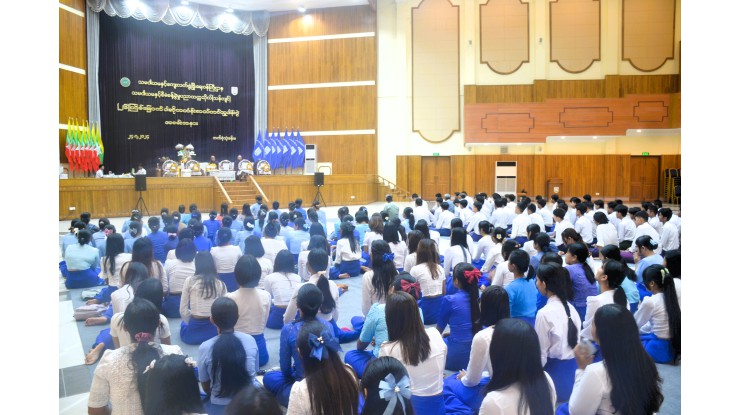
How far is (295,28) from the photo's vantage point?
744 inches

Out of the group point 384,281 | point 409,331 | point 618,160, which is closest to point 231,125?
point 618,160

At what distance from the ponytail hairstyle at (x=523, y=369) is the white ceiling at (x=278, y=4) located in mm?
17187

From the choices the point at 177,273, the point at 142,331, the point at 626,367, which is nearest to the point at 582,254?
the point at 626,367

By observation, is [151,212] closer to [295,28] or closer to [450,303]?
[295,28]

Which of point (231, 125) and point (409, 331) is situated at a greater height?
point (231, 125)

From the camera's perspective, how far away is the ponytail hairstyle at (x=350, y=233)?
22.4ft

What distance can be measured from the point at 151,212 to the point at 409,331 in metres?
12.8

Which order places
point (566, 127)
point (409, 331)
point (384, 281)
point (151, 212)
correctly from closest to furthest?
1. point (409, 331)
2. point (384, 281)
3. point (151, 212)
4. point (566, 127)

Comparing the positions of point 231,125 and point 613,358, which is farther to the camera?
point 231,125

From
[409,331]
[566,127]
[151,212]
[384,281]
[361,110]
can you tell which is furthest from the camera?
[361,110]

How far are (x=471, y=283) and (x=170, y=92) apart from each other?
16777 mm

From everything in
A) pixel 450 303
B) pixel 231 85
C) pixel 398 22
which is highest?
pixel 398 22

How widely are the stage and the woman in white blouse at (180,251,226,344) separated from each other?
382 inches

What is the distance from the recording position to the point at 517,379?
91.7 inches
